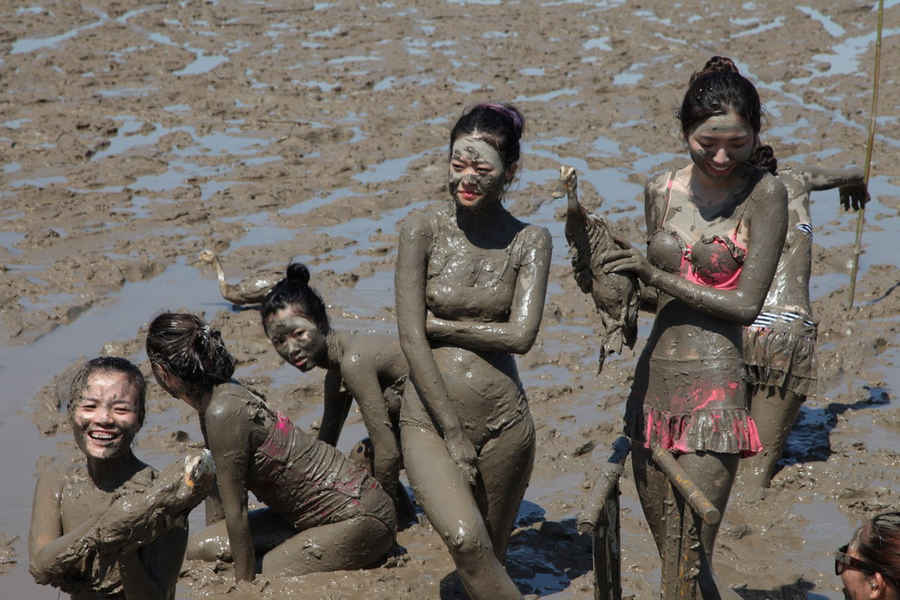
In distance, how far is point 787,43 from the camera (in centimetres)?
1536

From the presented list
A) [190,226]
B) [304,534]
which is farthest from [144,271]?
[304,534]

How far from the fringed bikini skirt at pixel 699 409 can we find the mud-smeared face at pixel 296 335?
1657mm

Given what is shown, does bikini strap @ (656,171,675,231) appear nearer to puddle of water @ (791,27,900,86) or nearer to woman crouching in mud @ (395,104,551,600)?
woman crouching in mud @ (395,104,551,600)

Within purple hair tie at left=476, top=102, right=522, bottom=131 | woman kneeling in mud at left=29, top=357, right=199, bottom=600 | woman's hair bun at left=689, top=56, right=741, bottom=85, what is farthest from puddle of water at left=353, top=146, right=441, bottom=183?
woman kneeling in mud at left=29, top=357, right=199, bottom=600

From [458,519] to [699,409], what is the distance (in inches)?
34.0

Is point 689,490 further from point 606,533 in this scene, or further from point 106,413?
point 106,413

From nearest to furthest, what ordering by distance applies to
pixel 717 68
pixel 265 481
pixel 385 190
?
pixel 717 68, pixel 265 481, pixel 385 190

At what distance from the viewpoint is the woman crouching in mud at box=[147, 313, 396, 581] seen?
4.38 metres

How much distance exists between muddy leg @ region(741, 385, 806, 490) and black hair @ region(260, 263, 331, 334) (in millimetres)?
2223

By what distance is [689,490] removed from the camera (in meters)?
3.10

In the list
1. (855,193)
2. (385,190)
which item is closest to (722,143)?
(855,193)

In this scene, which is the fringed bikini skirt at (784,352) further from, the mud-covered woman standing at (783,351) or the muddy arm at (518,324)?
the muddy arm at (518,324)

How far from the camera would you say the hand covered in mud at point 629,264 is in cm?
363

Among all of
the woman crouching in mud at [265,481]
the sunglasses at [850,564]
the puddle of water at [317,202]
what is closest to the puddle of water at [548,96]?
the puddle of water at [317,202]
